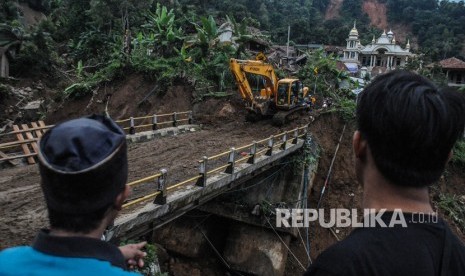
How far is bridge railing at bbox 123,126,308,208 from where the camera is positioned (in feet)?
22.1

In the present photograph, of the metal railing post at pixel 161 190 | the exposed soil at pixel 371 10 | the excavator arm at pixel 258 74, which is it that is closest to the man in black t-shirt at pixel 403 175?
the metal railing post at pixel 161 190

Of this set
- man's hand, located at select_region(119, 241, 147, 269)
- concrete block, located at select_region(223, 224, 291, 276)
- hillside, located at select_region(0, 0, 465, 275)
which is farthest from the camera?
concrete block, located at select_region(223, 224, 291, 276)

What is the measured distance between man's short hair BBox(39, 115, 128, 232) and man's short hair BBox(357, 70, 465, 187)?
108 cm

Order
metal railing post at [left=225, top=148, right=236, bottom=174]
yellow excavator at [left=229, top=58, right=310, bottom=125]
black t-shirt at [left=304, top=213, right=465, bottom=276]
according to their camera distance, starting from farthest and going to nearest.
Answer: yellow excavator at [left=229, top=58, right=310, bottom=125] < metal railing post at [left=225, top=148, right=236, bottom=174] < black t-shirt at [left=304, top=213, right=465, bottom=276]

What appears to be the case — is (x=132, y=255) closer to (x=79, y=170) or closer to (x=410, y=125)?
(x=79, y=170)

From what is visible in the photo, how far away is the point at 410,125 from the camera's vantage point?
4.82 ft

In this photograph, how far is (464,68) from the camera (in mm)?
32875

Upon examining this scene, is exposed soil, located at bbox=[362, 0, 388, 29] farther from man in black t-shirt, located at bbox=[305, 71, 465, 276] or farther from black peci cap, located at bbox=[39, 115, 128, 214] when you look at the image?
black peci cap, located at bbox=[39, 115, 128, 214]

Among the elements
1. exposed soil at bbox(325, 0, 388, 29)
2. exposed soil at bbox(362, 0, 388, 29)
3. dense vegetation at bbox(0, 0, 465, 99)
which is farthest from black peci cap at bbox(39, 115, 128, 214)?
exposed soil at bbox(362, 0, 388, 29)

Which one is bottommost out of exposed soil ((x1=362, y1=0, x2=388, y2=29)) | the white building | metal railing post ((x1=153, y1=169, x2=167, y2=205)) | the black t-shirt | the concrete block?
the concrete block

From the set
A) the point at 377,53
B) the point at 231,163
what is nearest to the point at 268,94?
the point at 231,163

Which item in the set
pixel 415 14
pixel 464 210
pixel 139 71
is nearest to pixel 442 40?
pixel 415 14

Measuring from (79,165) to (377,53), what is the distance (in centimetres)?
5727

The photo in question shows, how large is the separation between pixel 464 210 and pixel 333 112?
7.11m
